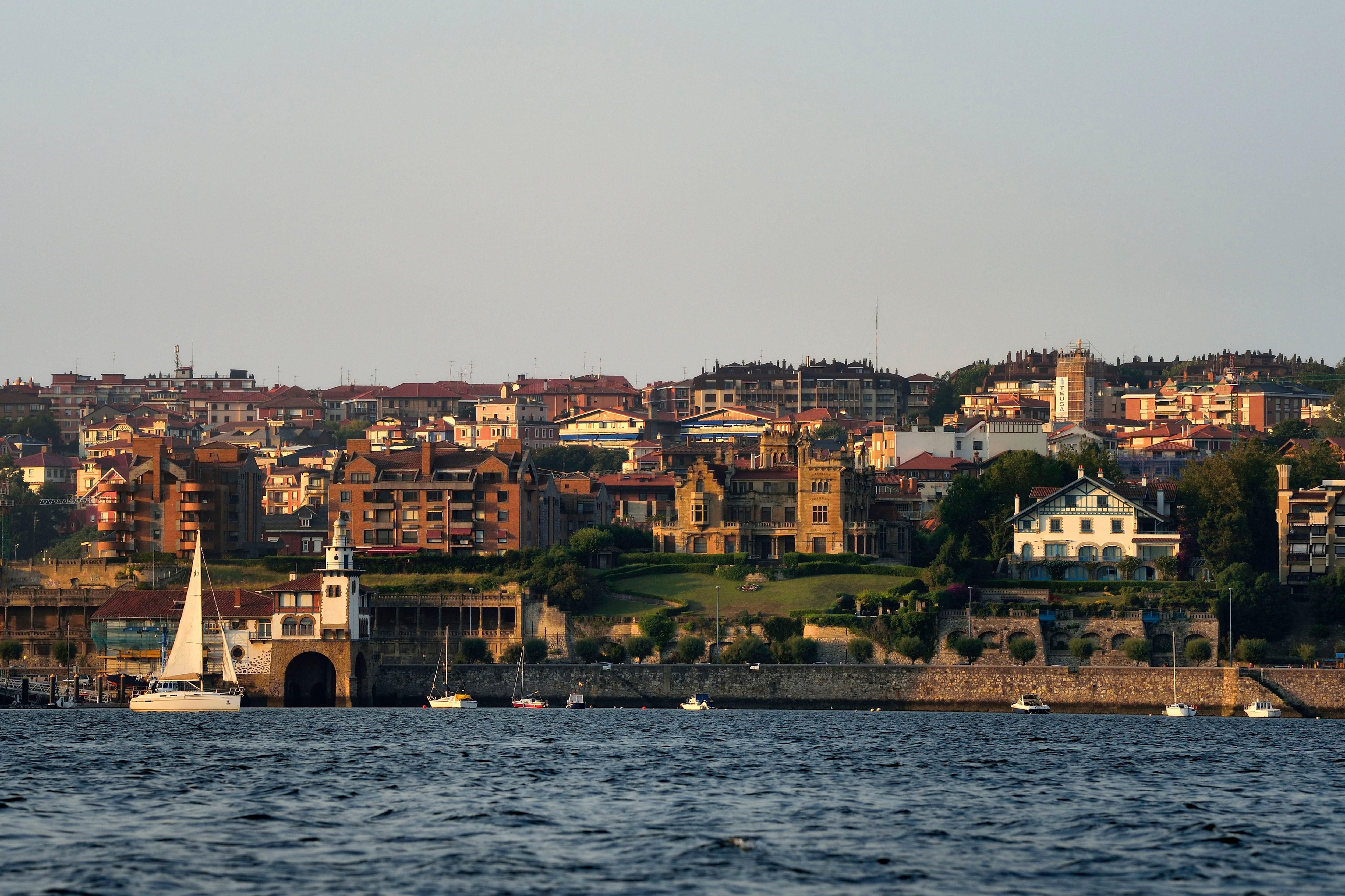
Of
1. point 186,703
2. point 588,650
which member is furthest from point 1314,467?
point 186,703

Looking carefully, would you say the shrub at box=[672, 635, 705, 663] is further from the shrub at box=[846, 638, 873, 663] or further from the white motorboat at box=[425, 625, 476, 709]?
the white motorboat at box=[425, 625, 476, 709]

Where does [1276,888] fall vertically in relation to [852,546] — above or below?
below

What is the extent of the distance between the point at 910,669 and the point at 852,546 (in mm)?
29228

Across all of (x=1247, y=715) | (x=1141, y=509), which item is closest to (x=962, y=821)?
(x=1247, y=715)

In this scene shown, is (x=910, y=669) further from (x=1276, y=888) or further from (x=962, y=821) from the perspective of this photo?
(x=1276, y=888)

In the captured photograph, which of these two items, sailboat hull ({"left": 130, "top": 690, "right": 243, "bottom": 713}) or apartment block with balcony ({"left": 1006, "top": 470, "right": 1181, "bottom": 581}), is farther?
apartment block with balcony ({"left": 1006, "top": 470, "right": 1181, "bottom": 581})

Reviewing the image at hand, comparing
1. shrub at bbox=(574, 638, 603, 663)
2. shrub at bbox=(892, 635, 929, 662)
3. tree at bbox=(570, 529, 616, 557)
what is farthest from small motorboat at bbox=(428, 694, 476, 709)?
shrub at bbox=(892, 635, 929, 662)

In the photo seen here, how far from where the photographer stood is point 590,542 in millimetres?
143250

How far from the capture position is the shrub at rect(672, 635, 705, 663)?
124 m

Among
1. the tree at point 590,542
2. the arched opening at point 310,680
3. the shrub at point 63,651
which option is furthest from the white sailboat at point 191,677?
the tree at point 590,542

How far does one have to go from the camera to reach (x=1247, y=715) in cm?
11181

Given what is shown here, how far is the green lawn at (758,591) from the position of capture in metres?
131

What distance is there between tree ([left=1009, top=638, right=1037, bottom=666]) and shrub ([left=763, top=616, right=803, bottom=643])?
12624 mm

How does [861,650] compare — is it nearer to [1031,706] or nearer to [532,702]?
[1031,706]
